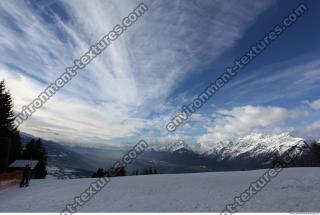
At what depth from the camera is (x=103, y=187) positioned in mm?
18250

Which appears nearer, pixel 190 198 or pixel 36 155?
pixel 190 198

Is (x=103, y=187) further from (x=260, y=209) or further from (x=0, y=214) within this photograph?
(x=260, y=209)

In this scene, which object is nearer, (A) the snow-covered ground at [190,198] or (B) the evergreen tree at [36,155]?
(A) the snow-covered ground at [190,198]

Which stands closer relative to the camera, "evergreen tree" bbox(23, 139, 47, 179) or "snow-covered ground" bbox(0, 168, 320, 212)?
"snow-covered ground" bbox(0, 168, 320, 212)

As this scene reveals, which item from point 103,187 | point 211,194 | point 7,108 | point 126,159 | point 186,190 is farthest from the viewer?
point 7,108

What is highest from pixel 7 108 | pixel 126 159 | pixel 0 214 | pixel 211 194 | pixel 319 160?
pixel 7 108

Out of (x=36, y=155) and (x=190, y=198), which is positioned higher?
(x=36, y=155)

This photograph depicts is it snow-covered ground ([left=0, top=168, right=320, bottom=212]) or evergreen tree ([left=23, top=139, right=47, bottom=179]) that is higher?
evergreen tree ([left=23, top=139, right=47, bottom=179])

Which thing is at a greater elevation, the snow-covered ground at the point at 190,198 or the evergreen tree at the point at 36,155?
the evergreen tree at the point at 36,155

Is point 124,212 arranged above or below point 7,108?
below

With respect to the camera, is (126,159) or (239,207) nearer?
(239,207)

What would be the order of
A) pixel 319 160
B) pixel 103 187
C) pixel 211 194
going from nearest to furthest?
pixel 211 194, pixel 103 187, pixel 319 160

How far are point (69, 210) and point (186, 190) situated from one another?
6.46 meters

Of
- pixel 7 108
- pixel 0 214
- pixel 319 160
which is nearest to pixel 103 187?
pixel 0 214
